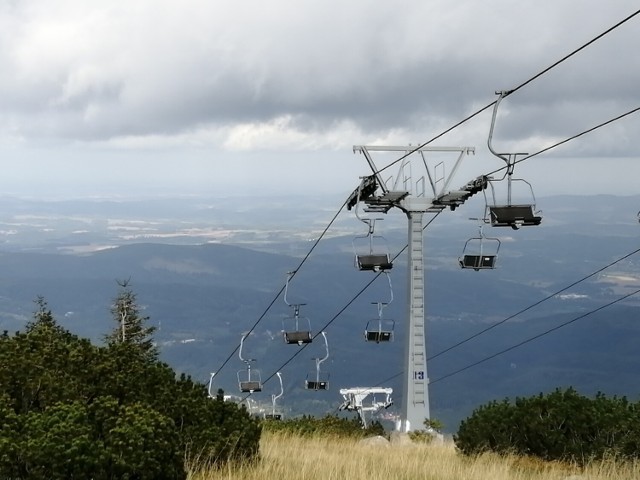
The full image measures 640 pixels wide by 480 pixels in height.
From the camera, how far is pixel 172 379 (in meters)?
9.29

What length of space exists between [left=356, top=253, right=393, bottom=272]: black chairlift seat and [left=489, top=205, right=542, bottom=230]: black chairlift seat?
818 centimetres

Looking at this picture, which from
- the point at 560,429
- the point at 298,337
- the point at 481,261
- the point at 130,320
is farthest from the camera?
the point at 130,320

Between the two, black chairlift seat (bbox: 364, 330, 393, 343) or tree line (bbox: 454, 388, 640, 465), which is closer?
tree line (bbox: 454, 388, 640, 465)

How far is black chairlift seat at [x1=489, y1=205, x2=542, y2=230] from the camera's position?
477 inches

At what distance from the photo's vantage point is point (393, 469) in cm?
871

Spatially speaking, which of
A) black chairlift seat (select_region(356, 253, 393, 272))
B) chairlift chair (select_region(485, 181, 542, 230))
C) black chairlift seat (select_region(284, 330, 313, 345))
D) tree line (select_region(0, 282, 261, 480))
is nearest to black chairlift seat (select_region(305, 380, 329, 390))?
black chairlift seat (select_region(284, 330, 313, 345))

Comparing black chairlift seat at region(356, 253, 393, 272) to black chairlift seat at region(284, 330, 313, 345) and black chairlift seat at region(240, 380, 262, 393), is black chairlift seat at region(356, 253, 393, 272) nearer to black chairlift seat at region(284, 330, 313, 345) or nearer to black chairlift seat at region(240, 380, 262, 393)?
black chairlift seat at region(284, 330, 313, 345)

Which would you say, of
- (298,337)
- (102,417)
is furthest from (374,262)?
(102,417)

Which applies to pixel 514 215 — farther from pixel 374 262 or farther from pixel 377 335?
pixel 377 335

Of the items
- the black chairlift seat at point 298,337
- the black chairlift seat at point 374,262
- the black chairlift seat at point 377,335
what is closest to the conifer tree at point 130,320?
the black chairlift seat at point 298,337

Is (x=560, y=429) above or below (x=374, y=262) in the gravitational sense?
below

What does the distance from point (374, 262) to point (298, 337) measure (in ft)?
15.0

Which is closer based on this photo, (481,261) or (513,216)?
(513,216)

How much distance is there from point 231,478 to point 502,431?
5.64 metres
